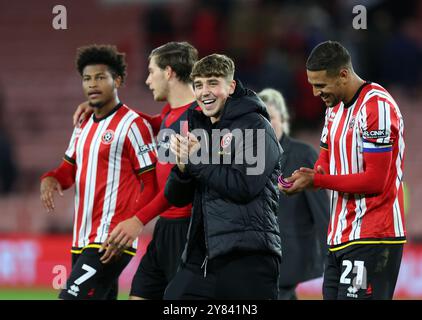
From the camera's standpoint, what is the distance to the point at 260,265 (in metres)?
4.97

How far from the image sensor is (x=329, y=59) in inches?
208

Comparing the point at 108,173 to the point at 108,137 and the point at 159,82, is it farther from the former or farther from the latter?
the point at 159,82

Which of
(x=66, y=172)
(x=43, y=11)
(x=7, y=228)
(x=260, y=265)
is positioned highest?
(x=43, y=11)

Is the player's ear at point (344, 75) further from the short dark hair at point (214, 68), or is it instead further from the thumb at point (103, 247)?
the thumb at point (103, 247)

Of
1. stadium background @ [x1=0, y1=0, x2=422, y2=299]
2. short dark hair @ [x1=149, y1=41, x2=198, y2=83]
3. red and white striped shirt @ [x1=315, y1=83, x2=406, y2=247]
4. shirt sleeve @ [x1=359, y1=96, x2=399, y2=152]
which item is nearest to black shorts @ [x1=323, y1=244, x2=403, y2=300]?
red and white striped shirt @ [x1=315, y1=83, x2=406, y2=247]

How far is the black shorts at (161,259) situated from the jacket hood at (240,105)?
4.44 feet

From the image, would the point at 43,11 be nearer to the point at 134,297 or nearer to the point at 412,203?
the point at 412,203

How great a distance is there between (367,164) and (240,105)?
805 millimetres

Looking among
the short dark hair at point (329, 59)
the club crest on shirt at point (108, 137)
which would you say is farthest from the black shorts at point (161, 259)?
the short dark hair at point (329, 59)

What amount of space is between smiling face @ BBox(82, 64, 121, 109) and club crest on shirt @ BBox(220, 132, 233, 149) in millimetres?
1580

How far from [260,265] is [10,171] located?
32.6ft

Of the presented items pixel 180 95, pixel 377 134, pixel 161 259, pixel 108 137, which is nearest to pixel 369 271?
pixel 377 134

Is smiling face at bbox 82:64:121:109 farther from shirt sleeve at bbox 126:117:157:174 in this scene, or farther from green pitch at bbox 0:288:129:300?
green pitch at bbox 0:288:129:300

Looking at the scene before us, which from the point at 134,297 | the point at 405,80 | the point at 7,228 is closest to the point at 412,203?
the point at 405,80
